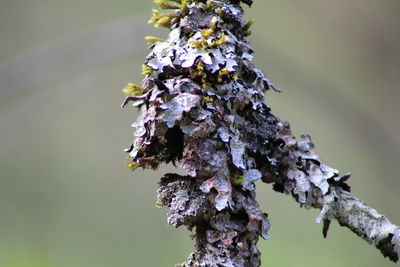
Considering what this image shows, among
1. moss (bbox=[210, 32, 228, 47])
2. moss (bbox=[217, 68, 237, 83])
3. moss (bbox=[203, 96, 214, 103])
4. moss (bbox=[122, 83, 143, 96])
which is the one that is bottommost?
moss (bbox=[203, 96, 214, 103])

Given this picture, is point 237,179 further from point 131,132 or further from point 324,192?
point 131,132

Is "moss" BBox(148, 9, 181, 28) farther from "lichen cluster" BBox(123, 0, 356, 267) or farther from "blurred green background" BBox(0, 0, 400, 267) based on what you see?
"blurred green background" BBox(0, 0, 400, 267)

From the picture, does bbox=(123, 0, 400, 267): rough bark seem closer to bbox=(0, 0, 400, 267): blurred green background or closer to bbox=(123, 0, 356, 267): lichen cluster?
bbox=(123, 0, 356, 267): lichen cluster

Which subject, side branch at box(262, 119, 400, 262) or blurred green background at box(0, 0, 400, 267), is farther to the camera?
blurred green background at box(0, 0, 400, 267)

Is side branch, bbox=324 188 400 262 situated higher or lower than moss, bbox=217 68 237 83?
lower

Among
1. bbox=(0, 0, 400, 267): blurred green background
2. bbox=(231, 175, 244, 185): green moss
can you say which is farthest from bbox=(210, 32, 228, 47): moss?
bbox=(0, 0, 400, 267): blurred green background

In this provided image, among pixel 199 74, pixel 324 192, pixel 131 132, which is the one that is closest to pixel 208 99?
pixel 199 74
